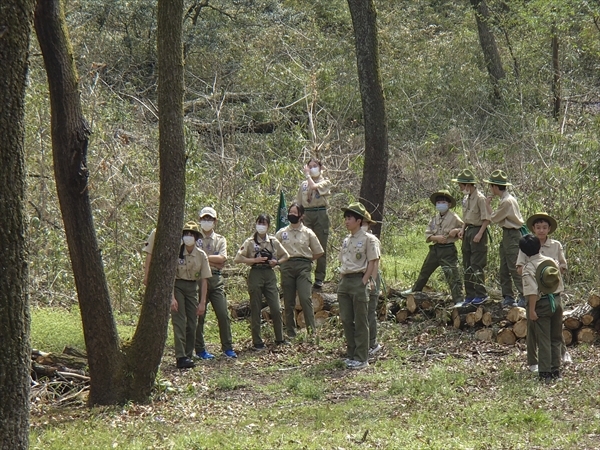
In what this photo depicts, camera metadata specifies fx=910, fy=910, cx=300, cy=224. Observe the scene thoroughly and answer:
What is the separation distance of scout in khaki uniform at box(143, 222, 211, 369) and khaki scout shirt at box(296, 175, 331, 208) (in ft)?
8.75

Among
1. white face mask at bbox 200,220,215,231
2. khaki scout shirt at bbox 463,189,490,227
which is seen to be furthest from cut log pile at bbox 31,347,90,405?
khaki scout shirt at bbox 463,189,490,227

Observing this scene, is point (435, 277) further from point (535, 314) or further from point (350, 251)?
point (535, 314)

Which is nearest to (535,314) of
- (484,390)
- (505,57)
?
(484,390)

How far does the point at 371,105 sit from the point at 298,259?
3638 mm

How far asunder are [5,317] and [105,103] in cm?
1280

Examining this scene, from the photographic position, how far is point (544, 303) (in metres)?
10.5

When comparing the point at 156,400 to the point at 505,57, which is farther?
the point at 505,57

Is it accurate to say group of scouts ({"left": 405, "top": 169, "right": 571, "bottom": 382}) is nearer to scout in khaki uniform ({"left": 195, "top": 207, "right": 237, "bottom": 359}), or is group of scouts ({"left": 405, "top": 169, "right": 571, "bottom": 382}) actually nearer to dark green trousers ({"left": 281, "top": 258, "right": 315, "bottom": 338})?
dark green trousers ({"left": 281, "top": 258, "right": 315, "bottom": 338})

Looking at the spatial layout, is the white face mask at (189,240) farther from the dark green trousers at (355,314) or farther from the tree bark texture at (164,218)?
the dark green trousers at (355,314)

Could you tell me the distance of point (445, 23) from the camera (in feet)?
97.0

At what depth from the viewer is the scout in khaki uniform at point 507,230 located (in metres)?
12.8

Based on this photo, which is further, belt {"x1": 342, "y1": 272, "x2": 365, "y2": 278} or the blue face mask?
the blue face mask

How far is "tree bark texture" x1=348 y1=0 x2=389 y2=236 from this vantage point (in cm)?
1556

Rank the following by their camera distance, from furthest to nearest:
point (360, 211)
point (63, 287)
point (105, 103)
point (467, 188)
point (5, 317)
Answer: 1. point (105, 103)
2. point (63, 287)
3. point (467, 188)
4. point (360, 211)
5. point (5, 317)
